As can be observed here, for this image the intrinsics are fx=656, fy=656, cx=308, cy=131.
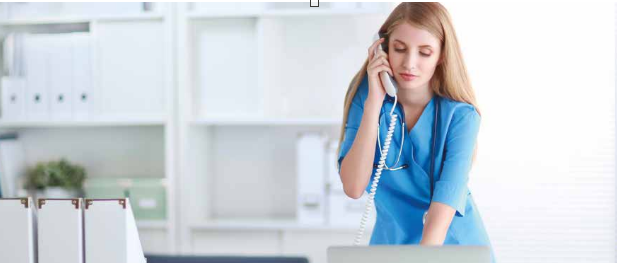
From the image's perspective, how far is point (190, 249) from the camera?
285cm

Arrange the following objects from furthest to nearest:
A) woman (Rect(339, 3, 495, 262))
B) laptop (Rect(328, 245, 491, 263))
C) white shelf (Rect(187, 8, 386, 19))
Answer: white shelf (Rect(187, 8, 386, 19))
woman (Rect(339, 3, 495, 262))
laptop (Rect(328, 245, 491, 263))

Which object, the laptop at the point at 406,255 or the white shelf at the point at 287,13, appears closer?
the laptop at the point at 406,255

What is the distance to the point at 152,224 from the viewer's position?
9.24 feet

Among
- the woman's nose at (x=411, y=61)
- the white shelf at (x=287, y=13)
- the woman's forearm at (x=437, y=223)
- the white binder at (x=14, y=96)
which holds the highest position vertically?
the white shelf at (x=287, y=13)

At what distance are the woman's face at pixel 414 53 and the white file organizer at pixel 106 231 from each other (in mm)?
693

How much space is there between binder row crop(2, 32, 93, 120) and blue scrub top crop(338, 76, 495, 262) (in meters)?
1.64

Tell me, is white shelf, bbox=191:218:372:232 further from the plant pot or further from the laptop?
the laptop

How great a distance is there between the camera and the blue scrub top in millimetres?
1483

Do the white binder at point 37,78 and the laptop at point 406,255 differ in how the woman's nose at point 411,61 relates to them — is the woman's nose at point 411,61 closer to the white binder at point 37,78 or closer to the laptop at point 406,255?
the laptop at point 406,255

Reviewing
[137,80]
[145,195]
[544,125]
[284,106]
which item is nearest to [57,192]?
[145,195]

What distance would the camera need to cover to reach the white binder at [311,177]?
2.73m

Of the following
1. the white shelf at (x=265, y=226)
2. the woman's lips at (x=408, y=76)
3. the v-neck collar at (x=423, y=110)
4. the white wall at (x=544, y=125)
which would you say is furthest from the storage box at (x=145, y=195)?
the woman's lips at (x=408, y=76)

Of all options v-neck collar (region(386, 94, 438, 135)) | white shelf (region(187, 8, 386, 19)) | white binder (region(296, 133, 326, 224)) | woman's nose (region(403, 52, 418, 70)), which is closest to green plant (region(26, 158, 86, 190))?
white shelf (region(187, 8, 386, 19))

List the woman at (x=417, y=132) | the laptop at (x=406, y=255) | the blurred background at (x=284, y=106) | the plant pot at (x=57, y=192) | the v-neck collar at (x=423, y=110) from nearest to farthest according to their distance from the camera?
the laptop at (x=406, y=255), the woman at (x=417, y=132), the v-neck collar at (x=423, y=110), the blurred background at (x=284, y=106), the plant pot at (x=57, y=192)
